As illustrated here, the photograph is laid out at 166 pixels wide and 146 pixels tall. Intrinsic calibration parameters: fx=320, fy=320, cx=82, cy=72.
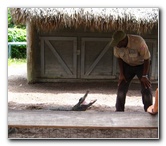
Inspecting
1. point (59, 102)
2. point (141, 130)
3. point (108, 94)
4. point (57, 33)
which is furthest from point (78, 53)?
point (141, 130)

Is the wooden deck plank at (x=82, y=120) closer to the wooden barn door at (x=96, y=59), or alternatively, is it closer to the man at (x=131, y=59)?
the man at (x=131, y=59)

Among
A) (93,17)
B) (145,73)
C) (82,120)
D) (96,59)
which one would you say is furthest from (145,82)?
(96,59)

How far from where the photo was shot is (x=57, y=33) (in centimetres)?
439

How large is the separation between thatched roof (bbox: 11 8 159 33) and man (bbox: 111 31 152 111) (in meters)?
0.87

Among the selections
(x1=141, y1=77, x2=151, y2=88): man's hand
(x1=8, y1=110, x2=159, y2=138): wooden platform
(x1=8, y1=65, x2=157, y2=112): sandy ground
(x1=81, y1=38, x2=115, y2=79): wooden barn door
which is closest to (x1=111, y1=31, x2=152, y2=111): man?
(x1=141, y1=77, x2=151, y2=88): man's hand

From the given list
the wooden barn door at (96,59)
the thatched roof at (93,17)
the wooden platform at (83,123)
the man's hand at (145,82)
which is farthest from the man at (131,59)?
the wooden barn door at (96,59)

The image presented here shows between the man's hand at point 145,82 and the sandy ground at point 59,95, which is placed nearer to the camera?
the man's hand at point 145,82

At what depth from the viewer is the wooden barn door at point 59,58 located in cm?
442

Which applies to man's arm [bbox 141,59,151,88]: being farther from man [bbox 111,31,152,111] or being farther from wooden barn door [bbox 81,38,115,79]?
wooden barn door [bbox 81,38,115,79]

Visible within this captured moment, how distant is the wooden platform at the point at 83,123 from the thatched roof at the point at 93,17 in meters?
1.62

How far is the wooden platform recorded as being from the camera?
1.64 metres

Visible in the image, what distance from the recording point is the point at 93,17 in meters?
3.48
